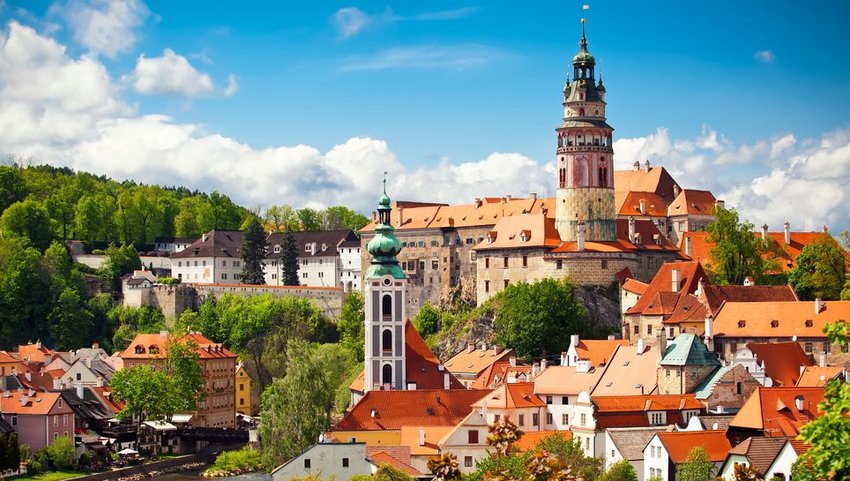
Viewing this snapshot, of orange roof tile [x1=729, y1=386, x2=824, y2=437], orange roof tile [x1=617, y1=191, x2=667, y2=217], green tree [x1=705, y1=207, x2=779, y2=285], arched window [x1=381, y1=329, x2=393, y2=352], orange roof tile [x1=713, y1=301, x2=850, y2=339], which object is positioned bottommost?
orange roof tile [x1=729, y1=386, x2=824, y2=437]

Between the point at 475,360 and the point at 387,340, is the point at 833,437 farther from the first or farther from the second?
the point at 475,360

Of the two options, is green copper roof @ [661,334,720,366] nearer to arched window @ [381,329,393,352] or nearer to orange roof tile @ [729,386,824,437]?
orange roof tile @ [729,386,824,437]

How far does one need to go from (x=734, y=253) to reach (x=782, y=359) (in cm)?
1974

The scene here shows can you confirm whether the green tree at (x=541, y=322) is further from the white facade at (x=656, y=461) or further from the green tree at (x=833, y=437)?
the green tree at (x=833, y=437)

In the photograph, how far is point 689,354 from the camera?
7219cm

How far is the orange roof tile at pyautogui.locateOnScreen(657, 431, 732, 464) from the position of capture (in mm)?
59125

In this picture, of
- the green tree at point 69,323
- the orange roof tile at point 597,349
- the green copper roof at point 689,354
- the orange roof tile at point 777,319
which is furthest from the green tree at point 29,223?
the green copper roof at point 689,354

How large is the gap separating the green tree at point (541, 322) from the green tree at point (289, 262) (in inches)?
1717

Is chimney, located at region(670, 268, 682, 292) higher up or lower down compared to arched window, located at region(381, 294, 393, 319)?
higher up

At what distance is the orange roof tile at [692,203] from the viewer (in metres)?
107

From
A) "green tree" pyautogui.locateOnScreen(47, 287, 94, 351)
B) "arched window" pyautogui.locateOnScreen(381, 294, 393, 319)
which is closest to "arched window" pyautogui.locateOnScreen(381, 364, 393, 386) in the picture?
"arched window" pyautogui.locateOnScreen(381, 294, 393, 319)

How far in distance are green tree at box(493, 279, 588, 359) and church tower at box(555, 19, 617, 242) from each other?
6380mm

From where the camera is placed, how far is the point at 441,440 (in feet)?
224

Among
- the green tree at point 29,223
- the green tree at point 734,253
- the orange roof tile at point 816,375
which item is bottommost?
the orange roof tile at point 816,375
